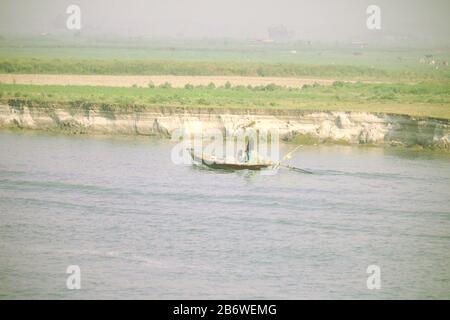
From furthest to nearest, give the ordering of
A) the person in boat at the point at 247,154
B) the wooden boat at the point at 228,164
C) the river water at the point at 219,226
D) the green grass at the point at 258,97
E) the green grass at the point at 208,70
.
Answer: the green grass at the point at 208,70 → the green grass at the point at 258,97 → the person in boat at the point at 247,154 → the wooden boat at the point at 228,164 → the river water at the point at 219,226

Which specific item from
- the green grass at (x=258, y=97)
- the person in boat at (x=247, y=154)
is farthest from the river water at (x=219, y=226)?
the green grass at (x=258, y=97)

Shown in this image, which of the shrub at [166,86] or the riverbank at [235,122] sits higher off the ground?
the shrub at [166,86]

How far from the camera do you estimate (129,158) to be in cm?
5275

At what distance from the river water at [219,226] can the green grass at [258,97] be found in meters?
8.47

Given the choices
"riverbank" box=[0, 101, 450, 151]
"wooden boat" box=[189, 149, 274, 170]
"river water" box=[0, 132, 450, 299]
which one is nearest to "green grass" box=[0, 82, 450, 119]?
"riverbank" box=[0, 101, 450, 151]

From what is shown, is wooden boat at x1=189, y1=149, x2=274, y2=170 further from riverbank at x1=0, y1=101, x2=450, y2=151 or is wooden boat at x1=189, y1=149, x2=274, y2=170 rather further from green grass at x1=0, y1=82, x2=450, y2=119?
green grass at x1=0, y1=82, x2=450, y2=119

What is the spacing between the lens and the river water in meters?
33.0

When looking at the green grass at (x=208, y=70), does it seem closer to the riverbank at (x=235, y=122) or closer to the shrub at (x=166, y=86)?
the shrub at (x=166, y=86)

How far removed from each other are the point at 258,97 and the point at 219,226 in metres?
31.7

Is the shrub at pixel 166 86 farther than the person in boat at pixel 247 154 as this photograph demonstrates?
Yes

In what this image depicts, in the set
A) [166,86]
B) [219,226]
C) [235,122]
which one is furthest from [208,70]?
[219,226]

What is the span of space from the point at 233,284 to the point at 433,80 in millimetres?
64597

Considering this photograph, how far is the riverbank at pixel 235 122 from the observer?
57.9 meters
